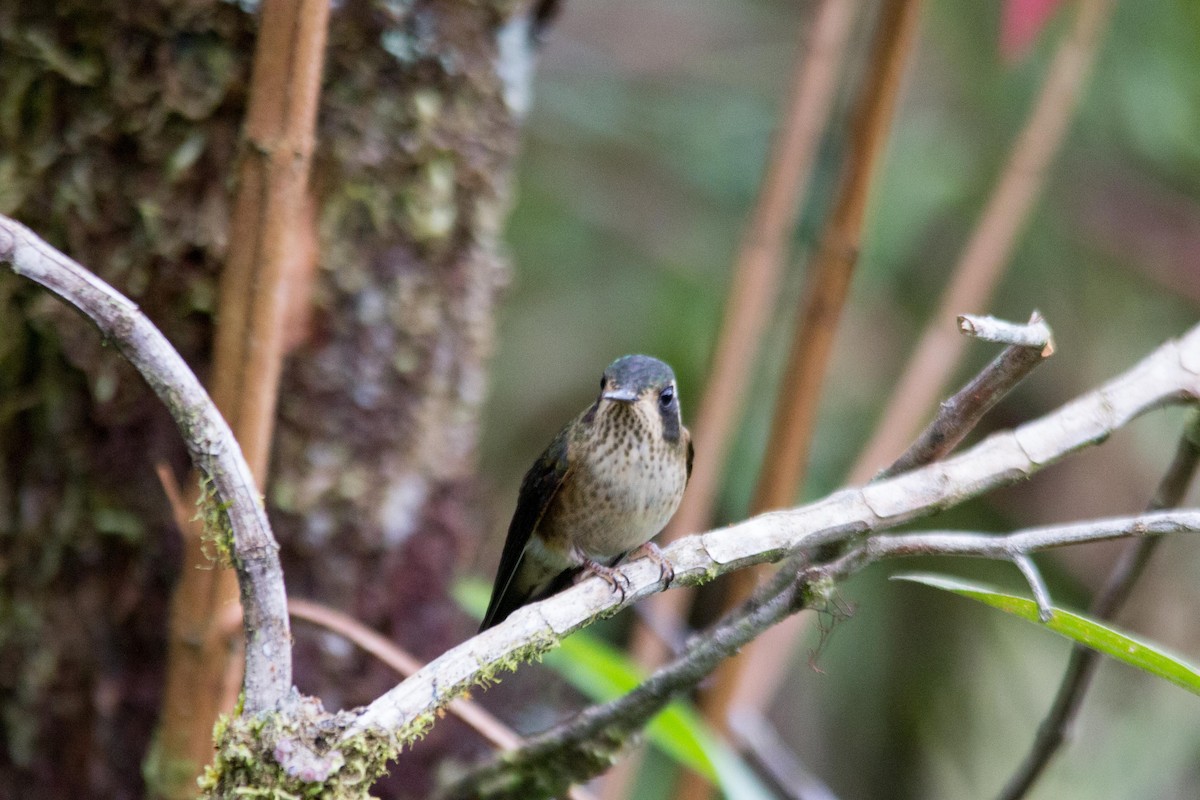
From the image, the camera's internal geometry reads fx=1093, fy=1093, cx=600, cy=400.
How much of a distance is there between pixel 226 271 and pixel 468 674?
685 millimetres

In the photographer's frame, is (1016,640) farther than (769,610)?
Yes

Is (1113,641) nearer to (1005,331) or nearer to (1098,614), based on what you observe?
(1005,331)

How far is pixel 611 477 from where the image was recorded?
2479 millimetres

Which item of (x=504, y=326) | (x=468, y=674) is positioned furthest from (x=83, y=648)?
(x=504, y=326)

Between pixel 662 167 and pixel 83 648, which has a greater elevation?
pixel 662 167

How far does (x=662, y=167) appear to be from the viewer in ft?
16.5

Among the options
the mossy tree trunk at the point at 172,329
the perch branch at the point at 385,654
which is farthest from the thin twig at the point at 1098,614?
the mossy tree trunk at the point at 172,329

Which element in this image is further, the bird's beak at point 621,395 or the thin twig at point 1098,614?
the bird's beak at point 621,395

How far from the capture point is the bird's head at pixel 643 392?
91.4 inches

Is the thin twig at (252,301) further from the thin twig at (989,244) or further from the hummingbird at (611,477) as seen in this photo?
the thin twig at (989,244)

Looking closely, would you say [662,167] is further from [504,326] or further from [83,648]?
[83,648]

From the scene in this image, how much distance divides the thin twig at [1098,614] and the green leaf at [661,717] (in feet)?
1.55

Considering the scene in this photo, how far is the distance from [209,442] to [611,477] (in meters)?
1.37

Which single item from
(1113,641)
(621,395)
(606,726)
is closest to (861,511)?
(1113,641)
